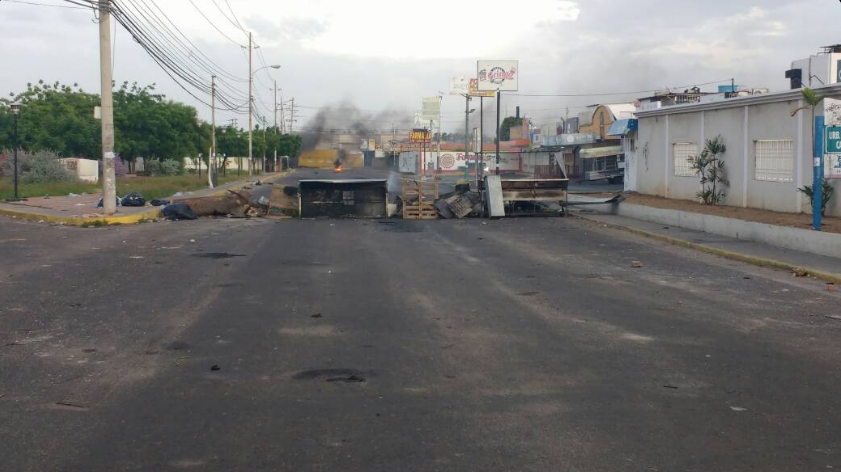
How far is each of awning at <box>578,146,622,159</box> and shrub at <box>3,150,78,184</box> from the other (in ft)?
118

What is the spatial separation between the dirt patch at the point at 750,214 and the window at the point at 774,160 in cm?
108

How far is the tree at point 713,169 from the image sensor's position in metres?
26.7

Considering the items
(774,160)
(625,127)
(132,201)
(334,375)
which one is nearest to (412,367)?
(334,375)

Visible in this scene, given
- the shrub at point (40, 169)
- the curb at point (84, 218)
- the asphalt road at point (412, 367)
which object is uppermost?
the shrub at point (40, 169)

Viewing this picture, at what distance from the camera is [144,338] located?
873 centimetres

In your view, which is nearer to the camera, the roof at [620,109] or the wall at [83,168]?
the wall at [83,168]

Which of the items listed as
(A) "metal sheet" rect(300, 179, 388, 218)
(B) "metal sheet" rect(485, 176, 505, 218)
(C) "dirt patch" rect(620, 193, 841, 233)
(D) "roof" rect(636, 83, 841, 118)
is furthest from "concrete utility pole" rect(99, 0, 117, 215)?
(D) "roof" rect(636, 83, 841, 118)

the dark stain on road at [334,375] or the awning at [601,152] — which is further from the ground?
the awning at [601,152]

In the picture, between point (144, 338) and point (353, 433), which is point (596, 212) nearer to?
point (144, 338)

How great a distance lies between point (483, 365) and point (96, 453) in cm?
364

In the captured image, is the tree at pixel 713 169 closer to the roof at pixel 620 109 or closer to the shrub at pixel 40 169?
the shrub at pixel 40 169

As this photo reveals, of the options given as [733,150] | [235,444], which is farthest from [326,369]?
[733,150]

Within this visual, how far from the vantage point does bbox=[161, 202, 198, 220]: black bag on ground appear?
27.0 m

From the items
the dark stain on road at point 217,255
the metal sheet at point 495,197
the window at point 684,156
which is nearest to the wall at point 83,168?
the metal sheet at point 495,197
